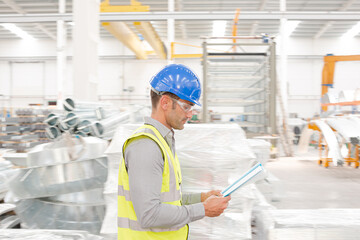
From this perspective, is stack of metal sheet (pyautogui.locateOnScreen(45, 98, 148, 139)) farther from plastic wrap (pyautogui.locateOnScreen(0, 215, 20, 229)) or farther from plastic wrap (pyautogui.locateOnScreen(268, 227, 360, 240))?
plastic wrap (pyautogui.locateOnScreen(268, 227, 360, 240))

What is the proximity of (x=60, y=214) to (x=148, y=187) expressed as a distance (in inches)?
90.0

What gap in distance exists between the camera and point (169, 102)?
3.69ft

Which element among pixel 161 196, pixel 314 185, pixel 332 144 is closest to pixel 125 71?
pixel 332 144

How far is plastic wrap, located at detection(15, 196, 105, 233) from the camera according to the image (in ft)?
9.19

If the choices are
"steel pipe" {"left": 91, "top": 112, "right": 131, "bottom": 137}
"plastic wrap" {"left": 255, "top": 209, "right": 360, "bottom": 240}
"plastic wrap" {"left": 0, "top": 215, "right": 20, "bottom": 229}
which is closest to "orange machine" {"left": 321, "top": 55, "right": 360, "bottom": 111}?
"steel pipe" {"left": 91, "top": 112, "right": 131, "bottom": 137}

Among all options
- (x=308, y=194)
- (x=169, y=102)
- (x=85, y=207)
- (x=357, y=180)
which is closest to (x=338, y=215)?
(x=169, y=102)

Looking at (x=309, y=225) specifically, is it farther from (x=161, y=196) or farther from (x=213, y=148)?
(x=161, y=196)

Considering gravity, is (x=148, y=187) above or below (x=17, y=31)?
below

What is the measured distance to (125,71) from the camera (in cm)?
1781

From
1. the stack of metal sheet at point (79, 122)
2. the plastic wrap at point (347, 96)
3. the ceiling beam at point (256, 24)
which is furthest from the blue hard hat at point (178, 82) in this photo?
the ceiling beam at point (256, 24)

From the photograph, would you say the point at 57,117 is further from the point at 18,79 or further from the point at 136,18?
the point at 18,79

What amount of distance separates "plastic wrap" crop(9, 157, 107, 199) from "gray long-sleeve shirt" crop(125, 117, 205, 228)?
6.50ft

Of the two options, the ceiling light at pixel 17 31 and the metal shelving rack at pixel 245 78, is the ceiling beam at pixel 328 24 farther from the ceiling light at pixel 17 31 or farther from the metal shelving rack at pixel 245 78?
the ceiling light at pixel 17 31

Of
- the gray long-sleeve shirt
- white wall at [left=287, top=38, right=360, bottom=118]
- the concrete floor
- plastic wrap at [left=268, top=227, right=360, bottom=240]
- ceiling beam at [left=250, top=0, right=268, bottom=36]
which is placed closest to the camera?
the gray long-sleeve shirt
